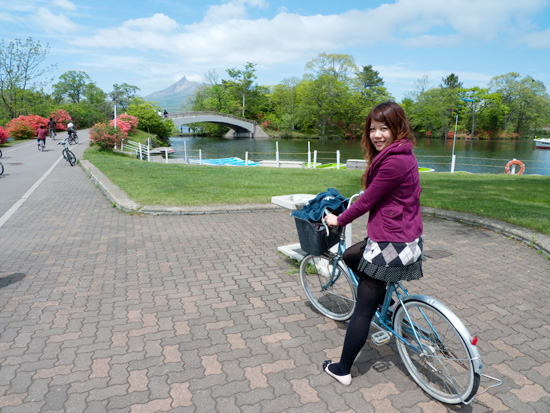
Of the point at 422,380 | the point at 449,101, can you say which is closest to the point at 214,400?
the point at 422,380

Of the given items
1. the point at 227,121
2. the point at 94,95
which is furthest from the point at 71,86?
the point at 227,121

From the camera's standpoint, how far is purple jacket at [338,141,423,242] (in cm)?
229

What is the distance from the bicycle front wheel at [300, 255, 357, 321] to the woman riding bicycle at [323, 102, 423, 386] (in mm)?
590

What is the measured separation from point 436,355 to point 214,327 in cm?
191

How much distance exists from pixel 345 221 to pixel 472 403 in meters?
1.48

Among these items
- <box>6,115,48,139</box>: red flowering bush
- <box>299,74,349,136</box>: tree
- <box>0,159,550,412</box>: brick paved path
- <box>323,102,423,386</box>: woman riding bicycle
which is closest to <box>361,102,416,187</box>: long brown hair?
<box>323,102,423,386</box>: woman riding bicycle

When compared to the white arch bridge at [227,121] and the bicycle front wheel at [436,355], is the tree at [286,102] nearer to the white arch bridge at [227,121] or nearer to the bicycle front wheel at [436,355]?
the white arch bridge at [227,121]

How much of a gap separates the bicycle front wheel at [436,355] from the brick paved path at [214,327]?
0.12m

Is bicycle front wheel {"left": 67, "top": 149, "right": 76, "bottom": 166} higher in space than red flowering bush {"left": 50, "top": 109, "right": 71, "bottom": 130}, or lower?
lower

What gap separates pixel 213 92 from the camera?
85.6m

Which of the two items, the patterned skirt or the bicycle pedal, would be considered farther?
the bicycle pedal

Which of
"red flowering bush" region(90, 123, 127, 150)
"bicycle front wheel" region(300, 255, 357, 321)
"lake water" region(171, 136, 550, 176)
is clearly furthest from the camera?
"lake water" region(171, 136, 550, 176)

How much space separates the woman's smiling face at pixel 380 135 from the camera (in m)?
2.41

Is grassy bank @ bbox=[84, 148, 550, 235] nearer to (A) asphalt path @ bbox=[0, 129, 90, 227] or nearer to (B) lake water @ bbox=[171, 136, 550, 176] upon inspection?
(A) asphalt path @ bbox=[0, 129, 90, 227]
